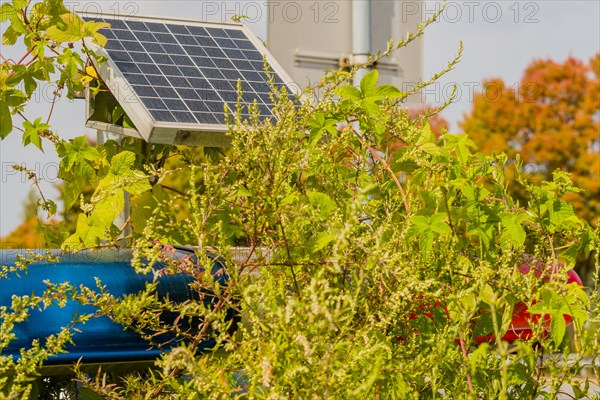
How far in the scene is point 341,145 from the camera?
313 cm

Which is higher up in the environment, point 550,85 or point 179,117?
point 550,85

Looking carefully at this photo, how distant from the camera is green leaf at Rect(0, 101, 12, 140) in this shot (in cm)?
328

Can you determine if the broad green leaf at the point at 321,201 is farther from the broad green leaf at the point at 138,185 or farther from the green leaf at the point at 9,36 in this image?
the green leaf at the point at 9,36

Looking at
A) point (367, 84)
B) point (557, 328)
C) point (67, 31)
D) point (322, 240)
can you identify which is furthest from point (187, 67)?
point (557, 328)

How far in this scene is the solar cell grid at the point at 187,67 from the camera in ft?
11.7

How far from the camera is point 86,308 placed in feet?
9.46

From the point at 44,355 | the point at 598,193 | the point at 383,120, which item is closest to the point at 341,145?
the point at 383,120

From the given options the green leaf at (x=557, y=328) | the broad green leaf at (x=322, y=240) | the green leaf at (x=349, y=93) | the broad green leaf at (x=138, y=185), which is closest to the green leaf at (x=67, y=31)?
the broad green leaf at (x=138, y=185)

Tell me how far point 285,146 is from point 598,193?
26.2 meters

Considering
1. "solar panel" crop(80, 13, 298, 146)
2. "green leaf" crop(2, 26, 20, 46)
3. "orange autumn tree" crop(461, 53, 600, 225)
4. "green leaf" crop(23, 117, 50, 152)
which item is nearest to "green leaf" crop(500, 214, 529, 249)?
"solar panel" crop(80, 13, 298, 146)

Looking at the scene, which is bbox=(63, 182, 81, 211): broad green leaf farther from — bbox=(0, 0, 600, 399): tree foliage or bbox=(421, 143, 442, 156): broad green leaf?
bbox=(421, 143, 442, 156): broad green leaf

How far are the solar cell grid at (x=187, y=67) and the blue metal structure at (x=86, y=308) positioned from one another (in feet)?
2.16

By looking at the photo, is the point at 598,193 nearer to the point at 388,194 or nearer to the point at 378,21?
the point at 378,21

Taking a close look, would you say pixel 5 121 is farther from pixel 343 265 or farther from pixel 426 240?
pixel 426 240
